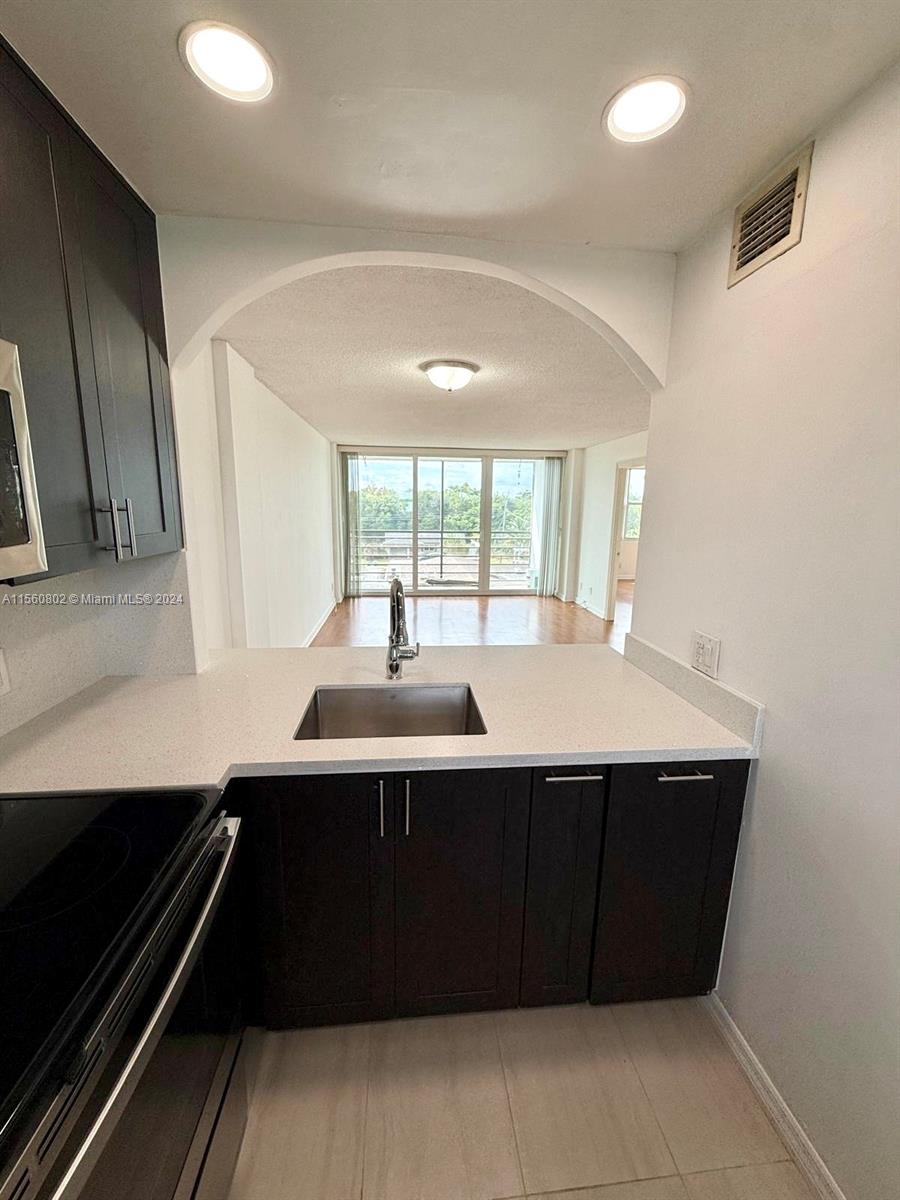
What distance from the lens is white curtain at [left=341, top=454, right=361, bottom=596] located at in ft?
24.7

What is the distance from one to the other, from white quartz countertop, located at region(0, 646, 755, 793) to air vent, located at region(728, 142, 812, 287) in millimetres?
1266

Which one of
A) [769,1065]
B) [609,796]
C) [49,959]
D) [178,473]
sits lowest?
[769,1065]

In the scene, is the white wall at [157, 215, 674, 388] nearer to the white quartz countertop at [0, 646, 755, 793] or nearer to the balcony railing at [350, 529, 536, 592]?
the white quartz countertop at [0, 646, 755, 793]

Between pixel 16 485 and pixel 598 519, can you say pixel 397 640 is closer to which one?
pixel 16 485

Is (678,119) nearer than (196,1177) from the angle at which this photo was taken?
No

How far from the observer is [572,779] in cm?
128

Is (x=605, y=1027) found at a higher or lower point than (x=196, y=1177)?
lower

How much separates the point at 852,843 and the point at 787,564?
63 centimetres

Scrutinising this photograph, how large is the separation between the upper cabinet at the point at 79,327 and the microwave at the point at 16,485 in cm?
6

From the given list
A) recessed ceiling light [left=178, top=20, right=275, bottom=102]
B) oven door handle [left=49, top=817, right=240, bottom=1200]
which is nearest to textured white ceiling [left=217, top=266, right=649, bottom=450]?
recessed ceiling light [left=178, top=20, right=275, bottom=102]

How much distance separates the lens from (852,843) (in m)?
1.03

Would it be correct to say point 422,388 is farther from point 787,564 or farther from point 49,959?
point 49,959

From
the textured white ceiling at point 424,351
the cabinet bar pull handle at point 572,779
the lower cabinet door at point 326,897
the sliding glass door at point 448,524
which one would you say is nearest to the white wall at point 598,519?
the textured white ceiling at point 424,351

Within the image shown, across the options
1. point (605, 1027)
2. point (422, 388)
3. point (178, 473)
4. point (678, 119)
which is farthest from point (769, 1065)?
point (422, 388)
